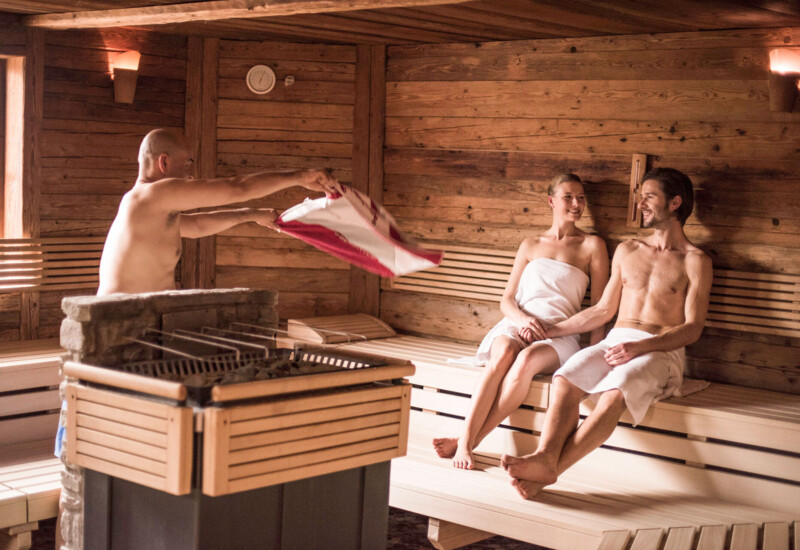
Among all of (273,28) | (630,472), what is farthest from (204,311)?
(273,28)

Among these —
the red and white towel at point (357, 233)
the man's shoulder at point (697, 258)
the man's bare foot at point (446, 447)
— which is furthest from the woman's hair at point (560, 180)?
the red and white towel at point (357, 233)

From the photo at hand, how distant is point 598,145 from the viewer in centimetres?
558

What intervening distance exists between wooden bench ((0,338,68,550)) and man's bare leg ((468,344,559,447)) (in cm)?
207

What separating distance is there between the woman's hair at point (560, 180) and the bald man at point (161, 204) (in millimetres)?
2020

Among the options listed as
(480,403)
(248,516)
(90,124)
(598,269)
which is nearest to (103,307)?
(248,516)

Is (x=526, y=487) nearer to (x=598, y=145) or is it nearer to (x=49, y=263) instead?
(x=598, y=145)

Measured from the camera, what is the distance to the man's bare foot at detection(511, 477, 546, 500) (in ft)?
13.6

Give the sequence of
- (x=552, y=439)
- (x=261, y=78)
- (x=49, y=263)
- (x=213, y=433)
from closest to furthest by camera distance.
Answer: (x=213, y=433) → (x=552, y=439) → (x=49, y=263) → (x=261, y=78)

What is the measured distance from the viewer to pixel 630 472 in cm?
457

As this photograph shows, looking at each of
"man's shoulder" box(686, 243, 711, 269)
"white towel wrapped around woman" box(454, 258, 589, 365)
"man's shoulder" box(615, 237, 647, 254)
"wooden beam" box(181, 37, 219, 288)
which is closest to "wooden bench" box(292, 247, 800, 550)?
"white towel wrapped around woman" box(454, 258, 589, 365)

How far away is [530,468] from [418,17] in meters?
2.53

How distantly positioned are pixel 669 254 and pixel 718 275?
422 mm

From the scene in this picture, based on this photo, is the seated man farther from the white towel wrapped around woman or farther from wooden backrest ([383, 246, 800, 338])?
wooden backrest ([383, 246, 800, 338])

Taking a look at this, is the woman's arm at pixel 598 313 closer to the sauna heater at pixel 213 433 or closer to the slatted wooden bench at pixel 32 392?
the sauna heater at pixel 213 433
